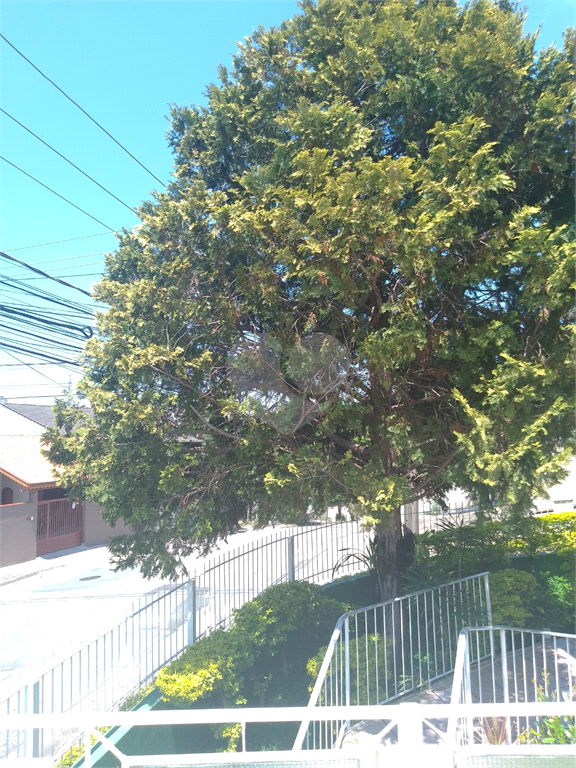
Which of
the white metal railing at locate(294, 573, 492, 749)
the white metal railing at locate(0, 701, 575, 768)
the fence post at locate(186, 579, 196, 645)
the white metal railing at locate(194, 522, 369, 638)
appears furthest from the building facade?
the white metal railing at locate(0, 701, 575, 768)

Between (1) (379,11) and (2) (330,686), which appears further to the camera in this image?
(1) (379,11)

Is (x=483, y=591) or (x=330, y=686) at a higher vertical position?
(x=483, y=591)

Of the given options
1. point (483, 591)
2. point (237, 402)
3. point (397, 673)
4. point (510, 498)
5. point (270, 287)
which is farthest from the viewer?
point (483, 591)

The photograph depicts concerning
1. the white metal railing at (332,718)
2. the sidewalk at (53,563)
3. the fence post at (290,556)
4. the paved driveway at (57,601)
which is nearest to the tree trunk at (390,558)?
the fence post at (290,556)

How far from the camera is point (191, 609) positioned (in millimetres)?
6773

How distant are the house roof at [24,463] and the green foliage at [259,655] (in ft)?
35.5

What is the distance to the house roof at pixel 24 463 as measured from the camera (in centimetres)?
1644

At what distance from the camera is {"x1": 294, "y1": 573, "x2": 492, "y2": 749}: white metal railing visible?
17.1ft

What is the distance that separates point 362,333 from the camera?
5.21 metres

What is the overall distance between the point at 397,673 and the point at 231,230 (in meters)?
4.96

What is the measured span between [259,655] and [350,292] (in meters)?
4.60

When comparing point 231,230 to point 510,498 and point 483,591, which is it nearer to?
point 510,498

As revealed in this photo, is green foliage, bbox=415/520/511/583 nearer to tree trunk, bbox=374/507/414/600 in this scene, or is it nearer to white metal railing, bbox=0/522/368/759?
tree trunk, bbox=374/507/414/600

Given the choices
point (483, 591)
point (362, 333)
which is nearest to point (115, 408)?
point (362, 333)
